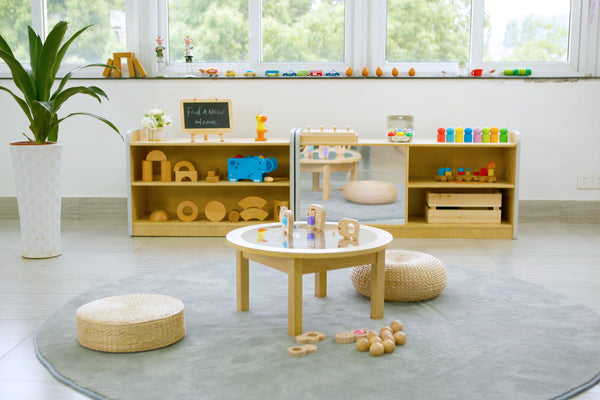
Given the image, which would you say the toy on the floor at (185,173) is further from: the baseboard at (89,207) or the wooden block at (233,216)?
the baseboard at (89,207)

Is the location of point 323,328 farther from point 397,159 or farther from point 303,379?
point 397,159

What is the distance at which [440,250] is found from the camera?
4164 millimetres

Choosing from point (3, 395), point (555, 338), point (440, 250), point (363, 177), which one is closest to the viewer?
point (3, 395)

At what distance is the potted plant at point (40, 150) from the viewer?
3.79m

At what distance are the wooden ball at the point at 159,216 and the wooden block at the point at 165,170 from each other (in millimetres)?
245

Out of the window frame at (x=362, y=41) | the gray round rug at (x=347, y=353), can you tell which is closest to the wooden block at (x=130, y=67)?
the window frame at (x=362, y=41)

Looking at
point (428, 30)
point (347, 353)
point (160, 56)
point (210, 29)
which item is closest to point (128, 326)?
point (347, 353)

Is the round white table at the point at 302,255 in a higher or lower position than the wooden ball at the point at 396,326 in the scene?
higher

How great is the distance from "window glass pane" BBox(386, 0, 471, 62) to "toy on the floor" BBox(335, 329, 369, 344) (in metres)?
3.11

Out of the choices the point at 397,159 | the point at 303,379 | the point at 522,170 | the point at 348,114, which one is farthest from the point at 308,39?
the point at 303,379

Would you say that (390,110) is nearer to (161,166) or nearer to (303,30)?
(303,30)

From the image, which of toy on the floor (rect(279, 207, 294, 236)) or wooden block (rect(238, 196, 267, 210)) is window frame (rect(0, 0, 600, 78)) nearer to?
wooden block (rect(238, 196, 267, 210))

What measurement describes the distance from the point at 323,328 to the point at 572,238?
2.58 meters

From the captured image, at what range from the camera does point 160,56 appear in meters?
5.03
